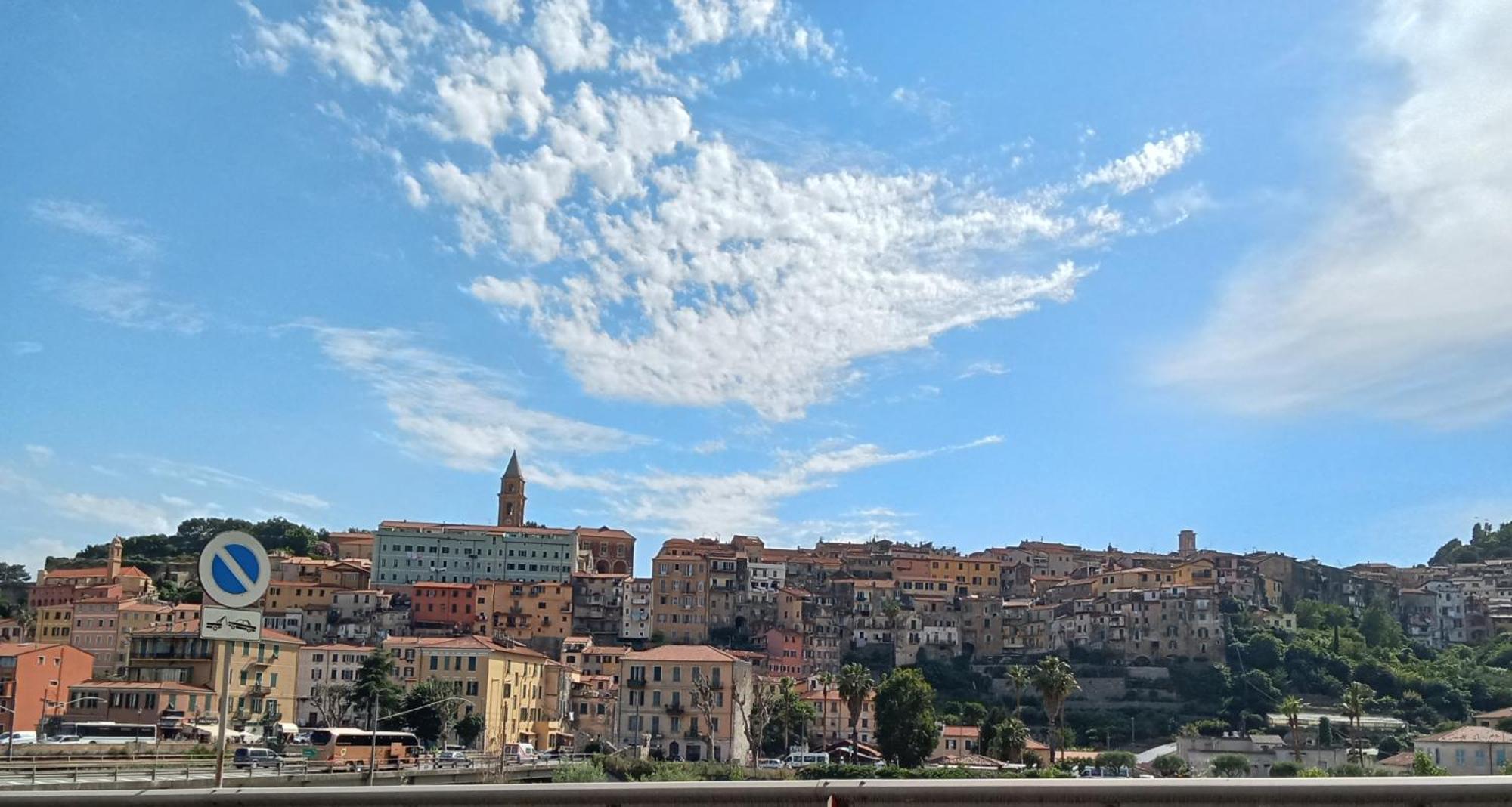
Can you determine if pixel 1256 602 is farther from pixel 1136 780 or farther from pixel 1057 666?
pixel 1136 780

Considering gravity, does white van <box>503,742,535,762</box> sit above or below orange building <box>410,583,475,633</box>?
below

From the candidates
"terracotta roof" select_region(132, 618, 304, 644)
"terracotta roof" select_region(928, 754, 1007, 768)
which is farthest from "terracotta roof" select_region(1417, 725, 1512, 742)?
"terracotta roof" select_region(132, 618, 304, 644)

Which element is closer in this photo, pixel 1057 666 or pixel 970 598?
pixel 1057 666

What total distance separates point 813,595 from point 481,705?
58.5 meters

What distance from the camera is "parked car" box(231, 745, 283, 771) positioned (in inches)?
1658

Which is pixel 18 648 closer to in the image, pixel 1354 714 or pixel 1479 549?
pixel 1354 714

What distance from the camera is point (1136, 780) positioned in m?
7.92

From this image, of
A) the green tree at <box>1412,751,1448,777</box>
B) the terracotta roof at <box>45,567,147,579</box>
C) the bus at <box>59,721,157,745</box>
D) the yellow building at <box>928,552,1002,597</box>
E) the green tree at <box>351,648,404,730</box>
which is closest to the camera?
the bus at <box>59,721,157,745</box>

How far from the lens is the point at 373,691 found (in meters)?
73.0

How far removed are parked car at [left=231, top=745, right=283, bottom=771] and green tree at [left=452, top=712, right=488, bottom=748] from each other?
2564 cm

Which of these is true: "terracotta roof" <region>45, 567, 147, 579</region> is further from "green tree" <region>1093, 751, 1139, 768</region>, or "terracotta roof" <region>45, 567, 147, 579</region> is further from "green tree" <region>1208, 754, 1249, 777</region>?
"green tree" <region>1208, 754, 1249, 777</region>

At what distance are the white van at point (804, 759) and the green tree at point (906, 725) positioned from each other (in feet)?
12.5

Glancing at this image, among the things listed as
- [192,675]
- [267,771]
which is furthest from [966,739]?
[267,771]

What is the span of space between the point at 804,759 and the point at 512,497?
87.2 meters
